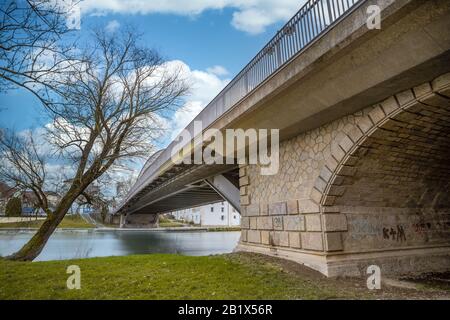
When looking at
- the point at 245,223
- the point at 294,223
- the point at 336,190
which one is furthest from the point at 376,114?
the point at 245,223

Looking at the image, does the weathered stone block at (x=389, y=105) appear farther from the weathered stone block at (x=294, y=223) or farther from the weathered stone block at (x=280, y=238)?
the weathered stone block at (x=280, y=238)

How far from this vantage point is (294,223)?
7.56 metres

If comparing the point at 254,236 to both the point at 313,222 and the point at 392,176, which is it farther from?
the point at 392,176

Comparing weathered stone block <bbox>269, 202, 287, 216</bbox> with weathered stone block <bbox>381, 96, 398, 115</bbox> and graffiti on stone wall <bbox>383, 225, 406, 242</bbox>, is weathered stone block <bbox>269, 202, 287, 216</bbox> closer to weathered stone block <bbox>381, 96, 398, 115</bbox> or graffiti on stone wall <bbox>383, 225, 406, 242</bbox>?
graffiti on stone wall <bbox>383, 225, 406, 242</bbox>

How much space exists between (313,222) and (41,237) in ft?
32.9

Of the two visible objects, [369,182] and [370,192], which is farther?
→ [370,192]

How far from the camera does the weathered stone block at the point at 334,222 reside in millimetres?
6631

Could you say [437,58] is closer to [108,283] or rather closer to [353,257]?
[353,257]

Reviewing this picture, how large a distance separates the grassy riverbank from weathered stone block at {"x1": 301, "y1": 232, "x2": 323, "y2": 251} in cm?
55

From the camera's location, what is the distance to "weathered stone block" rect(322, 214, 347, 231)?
21.8 ft

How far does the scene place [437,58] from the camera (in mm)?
4215

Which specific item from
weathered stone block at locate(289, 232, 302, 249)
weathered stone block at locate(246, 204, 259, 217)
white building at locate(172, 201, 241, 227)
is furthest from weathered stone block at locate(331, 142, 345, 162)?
white building at locate(172, 201, 241, 227)
